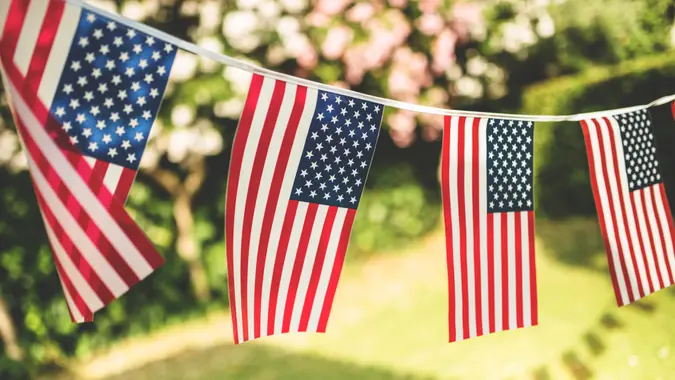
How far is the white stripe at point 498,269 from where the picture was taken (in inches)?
111

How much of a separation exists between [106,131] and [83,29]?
367mm

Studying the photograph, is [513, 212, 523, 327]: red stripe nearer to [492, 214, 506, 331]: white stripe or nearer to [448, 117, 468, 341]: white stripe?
[492, 214, 506, 331]: white stripe

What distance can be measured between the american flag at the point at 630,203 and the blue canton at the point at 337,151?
1.20 meters

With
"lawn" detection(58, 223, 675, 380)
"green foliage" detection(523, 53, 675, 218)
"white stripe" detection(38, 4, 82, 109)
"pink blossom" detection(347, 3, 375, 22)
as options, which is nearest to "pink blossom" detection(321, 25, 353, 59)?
"pink blossom" detection(347, 3, 375, 22)

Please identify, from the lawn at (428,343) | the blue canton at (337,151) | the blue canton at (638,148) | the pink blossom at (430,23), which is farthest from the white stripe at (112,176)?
the pink blossom at (430,23)

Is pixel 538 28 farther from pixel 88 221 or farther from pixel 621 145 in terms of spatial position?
pixel 88 221

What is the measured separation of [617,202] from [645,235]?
1.03ft

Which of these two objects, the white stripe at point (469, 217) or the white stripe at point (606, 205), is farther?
the white stripe at point (606, 205)

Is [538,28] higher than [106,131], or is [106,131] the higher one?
[538,28]

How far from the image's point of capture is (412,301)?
6129 millimetres

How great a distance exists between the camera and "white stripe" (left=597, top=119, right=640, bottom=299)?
9.53 ft

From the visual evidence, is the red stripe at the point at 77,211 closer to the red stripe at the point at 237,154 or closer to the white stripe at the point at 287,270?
the red stripe at the point at 237,154

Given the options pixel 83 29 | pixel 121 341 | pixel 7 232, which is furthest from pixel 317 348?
pixel 83 29

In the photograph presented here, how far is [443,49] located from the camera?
647 cm
